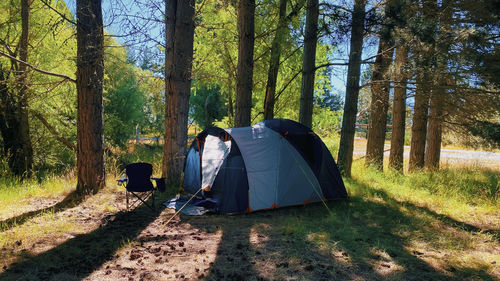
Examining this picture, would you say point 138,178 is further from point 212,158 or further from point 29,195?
point 29,195

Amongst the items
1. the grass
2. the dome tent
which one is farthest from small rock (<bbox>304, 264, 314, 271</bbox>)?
the dome tent

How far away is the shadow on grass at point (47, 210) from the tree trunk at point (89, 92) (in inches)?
8.1

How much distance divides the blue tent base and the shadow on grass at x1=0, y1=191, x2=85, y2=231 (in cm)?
172

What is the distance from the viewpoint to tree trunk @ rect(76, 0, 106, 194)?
5.96m

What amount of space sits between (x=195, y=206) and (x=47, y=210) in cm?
253

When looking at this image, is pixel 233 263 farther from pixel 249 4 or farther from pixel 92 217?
pixel 249 4

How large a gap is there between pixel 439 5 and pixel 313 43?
316cm

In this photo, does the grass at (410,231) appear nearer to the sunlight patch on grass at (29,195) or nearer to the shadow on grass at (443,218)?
the shadow on grass at (443,218)

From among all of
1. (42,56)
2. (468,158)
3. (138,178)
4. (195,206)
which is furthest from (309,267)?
(468,158)

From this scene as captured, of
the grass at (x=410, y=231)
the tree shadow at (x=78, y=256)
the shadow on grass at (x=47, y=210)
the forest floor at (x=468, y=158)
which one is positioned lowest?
the tree shadow at (x=78, y=256)

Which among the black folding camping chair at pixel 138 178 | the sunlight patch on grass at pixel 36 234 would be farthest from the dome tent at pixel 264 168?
the sunlight patch on grass at pixel 36 234

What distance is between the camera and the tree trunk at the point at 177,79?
6781 millimetres

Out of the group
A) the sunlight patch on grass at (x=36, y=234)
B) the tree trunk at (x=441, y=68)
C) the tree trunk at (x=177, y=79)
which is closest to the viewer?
the sunlight patch on grass at (x=36, y=234)

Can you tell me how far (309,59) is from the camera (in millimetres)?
8094
